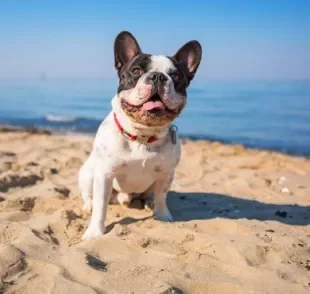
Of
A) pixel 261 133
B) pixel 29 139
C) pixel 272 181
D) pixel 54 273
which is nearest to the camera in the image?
pixel 54 273

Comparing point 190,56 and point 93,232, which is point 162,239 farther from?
point 190,56

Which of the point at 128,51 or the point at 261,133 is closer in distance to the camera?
the point at 128,51

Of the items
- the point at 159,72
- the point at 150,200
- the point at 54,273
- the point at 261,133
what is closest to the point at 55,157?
the point at 150,200

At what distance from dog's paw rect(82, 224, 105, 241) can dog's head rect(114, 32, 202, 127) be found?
88 centimetres

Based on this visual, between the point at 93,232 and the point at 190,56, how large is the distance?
159 centimetres

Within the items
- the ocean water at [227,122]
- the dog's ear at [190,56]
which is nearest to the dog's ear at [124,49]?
the dog's ear at [190,56]

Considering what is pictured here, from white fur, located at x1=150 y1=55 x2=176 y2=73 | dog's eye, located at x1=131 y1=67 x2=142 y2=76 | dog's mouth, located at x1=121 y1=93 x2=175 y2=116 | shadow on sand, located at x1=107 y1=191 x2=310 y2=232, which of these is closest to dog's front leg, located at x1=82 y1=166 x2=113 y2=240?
shadow on sand, located at x1=107 y1=191 x2=310 y2=232

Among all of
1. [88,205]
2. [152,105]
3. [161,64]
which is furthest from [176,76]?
[88,205]

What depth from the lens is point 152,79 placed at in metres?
3.33

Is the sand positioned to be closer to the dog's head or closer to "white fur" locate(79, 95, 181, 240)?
"white fur" locate(79, 95, 181, 240)

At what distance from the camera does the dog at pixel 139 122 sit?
11.0 ft

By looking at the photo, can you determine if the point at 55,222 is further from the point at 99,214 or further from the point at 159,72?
the point at 159,72

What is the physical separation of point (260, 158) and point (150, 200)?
4111mm

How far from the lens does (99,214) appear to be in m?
3.61
